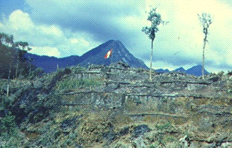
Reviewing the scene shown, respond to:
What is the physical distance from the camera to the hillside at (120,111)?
95.3ft

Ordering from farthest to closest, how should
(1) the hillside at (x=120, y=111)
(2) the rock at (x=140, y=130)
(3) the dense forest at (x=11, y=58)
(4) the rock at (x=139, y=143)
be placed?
(3) the dense forest at (x=11, y=58), (2) the rock at (x=140, y=130), (1) the hillside at (x=120, y=111), (4) the rock at (x=139, y=143)

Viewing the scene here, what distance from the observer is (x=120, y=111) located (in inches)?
1328

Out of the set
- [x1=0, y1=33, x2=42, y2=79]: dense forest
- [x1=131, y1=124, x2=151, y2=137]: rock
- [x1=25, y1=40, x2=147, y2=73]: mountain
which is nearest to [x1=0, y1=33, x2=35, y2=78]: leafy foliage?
[x1=0, y1=33, x2=42, y2=79]: dense forest

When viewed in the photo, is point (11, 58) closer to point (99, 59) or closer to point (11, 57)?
point (11, 57)

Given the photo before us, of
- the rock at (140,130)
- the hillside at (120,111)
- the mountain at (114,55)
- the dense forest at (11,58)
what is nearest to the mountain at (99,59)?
the mountain at (114,55)

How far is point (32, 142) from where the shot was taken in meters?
34.6

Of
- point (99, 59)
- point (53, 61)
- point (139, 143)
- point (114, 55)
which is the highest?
point (114, 55)

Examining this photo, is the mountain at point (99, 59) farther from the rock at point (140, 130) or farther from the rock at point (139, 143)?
the rock at point (139, 143)

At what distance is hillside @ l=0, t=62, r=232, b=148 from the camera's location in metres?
29.0

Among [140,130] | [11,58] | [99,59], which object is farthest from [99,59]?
[140,130]

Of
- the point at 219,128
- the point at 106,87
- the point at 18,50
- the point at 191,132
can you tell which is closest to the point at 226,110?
the point at 219,128

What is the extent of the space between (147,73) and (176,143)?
1800 centimetres

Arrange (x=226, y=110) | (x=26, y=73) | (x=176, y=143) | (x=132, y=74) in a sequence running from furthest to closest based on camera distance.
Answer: (x=26, y=73), (x=132, y=74), (x=226, y=110), (x=176, y=143)

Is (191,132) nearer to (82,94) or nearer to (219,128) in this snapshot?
(219,128)
